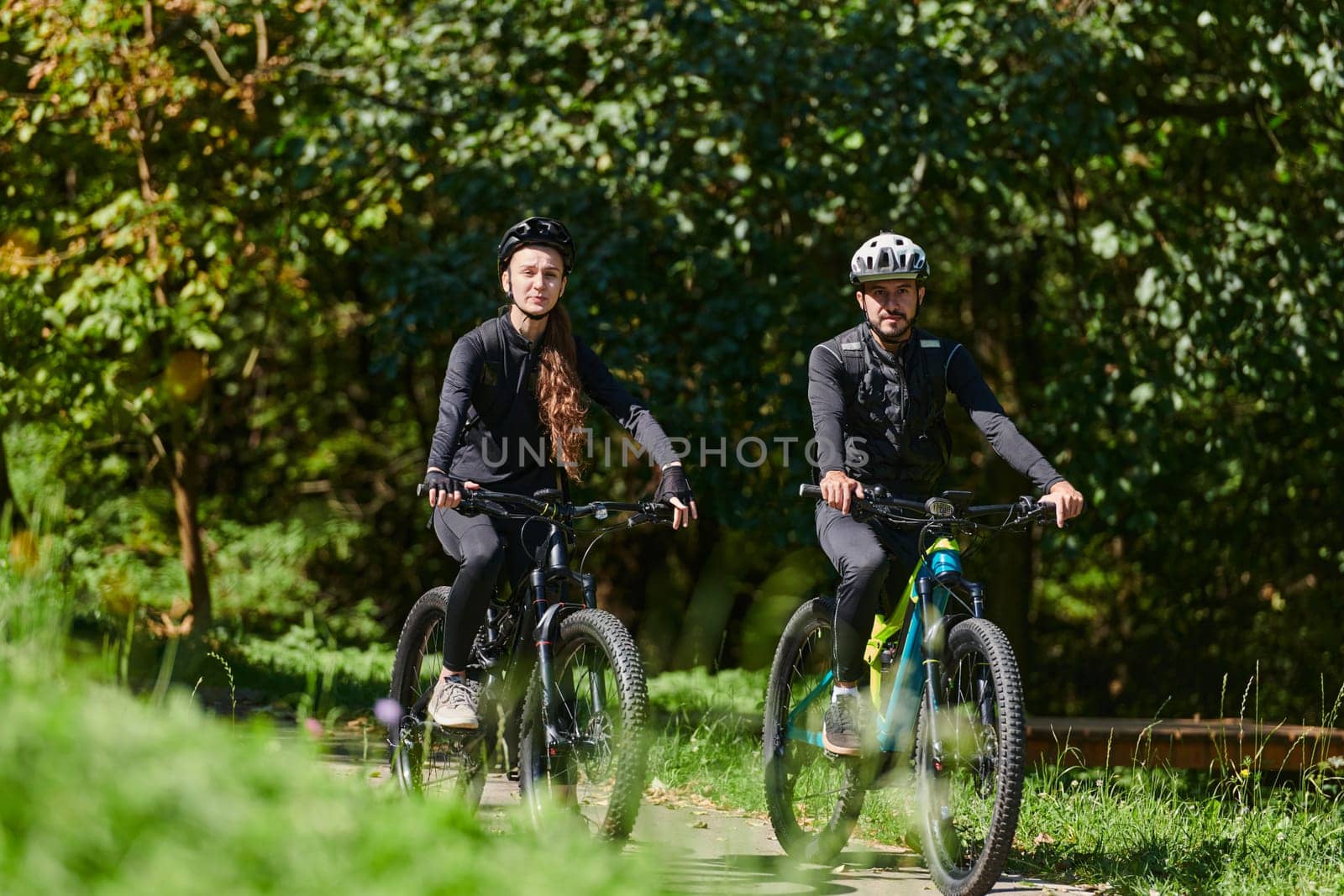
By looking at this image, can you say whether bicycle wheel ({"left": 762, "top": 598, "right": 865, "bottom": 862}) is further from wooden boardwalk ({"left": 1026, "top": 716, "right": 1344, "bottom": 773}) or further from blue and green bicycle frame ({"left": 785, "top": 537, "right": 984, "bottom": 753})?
wooden boardwalk ({"left": 1026, "top": 716, "right": 1344, "bottom": 773})

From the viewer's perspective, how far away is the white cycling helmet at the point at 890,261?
5.07 m

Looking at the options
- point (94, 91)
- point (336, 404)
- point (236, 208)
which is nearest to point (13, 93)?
point (94, 91)

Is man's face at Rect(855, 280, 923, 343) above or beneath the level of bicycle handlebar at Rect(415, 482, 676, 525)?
above

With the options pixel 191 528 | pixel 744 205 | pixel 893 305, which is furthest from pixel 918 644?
pixel 191 528

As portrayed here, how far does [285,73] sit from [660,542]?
6500 mm

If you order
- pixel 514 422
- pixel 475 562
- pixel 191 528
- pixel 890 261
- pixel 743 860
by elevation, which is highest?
pixel 890 261

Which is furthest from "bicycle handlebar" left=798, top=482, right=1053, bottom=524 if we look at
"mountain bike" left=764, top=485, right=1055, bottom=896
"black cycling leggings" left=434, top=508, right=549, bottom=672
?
"black cycling leggings" left=434, top=508, right=549, bottom=672

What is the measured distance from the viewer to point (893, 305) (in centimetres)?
514

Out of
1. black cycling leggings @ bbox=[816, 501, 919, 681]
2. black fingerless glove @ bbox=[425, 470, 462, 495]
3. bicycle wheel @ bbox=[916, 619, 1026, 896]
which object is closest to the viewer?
bicycle wheel @ bbox=[916, 619, 1026, 896]

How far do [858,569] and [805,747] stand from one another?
0.87 m

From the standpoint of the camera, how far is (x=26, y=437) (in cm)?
1301

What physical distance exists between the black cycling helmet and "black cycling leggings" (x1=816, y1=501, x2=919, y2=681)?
1254 mm

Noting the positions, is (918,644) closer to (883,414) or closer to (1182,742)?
(883,414)

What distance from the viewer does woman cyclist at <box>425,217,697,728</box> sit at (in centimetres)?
488
